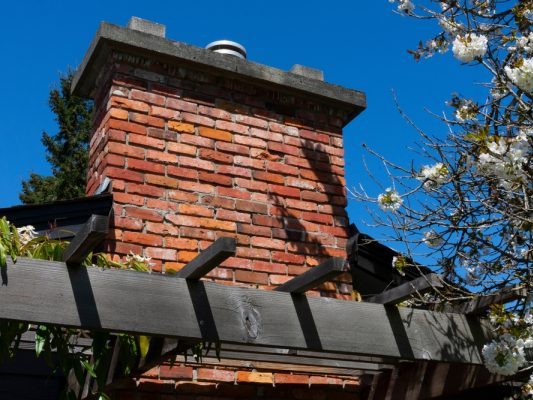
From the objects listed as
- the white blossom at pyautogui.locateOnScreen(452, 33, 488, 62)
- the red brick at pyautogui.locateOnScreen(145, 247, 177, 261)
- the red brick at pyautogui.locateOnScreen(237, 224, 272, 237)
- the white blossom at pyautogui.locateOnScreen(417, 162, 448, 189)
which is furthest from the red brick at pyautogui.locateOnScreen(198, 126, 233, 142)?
the white blossom at pyautogui.locateOnScreen(452, 33, 488, 62)

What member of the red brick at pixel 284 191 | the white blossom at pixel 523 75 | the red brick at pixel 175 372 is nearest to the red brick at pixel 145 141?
the red brick at pixel 284 191

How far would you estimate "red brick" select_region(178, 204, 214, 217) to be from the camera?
13.3ft

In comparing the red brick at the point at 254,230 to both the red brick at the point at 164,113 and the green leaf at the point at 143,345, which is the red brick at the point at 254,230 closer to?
the red brick at the point at 164,113

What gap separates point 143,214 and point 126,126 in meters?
0.58

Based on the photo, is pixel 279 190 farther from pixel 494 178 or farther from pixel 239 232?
pixel 494 178

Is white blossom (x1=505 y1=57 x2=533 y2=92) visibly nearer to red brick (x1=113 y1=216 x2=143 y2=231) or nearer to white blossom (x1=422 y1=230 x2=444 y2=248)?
white blossom (x1=422 y1=230 x2=444 y2=248)

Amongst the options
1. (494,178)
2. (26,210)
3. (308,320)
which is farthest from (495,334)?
(26,210)

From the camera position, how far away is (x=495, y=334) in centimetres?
322

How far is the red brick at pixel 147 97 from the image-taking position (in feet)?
13.9

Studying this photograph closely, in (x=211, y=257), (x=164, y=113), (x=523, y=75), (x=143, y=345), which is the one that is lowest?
(x=143, y=345)

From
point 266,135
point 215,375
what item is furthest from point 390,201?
point 215,375

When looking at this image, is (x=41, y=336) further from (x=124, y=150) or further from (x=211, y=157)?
(x=211, y=157)

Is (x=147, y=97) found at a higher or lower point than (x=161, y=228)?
higher

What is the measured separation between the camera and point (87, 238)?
2205 mm
